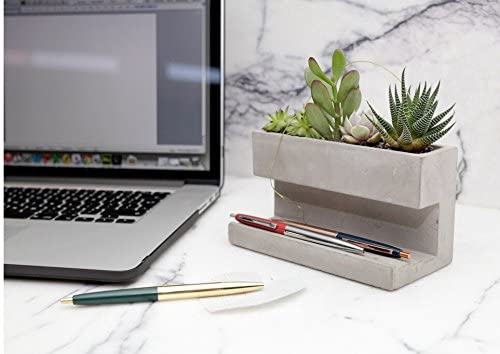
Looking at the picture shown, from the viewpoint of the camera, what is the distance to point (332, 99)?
685mm

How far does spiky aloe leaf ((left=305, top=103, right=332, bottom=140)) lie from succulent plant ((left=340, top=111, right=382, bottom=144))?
0.06ft

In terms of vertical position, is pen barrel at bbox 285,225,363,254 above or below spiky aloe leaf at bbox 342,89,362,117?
below

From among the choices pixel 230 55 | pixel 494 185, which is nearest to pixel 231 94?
pixel 230 55

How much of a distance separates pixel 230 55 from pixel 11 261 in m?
0.51

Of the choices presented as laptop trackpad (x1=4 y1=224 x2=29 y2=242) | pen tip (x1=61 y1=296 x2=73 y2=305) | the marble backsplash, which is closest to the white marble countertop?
pen tip (x1=61 y1=296 x2=73 y2=305)

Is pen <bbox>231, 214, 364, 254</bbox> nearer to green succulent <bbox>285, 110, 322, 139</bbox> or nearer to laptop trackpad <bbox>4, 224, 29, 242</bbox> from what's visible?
green succulent <bbox>285, 110, 322, 139</bbox>

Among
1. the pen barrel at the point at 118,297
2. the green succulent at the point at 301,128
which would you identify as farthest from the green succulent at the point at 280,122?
the pen barrel at the point at 118,297

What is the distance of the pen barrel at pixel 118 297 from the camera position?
0.58 metres

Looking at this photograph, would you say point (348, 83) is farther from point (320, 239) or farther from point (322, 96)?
point (320, 239)

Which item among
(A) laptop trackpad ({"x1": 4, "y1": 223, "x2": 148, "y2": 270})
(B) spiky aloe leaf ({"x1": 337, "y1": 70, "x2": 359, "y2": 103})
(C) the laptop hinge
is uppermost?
(B) spiky aloe leaf ({"x1": 337, "y1": 70, "x2": 359, "y2": 103})

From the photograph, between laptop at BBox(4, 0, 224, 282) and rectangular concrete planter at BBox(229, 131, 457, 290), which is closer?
rectangular concrete planter at BBox(229, 131, 457, 290)

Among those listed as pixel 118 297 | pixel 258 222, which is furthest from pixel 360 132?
pixel 118 297

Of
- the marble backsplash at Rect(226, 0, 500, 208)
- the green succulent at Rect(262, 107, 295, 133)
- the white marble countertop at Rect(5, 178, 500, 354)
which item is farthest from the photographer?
the marble backsplash at Rect(226, 0, 500, 208)

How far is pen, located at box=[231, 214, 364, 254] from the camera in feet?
2.13
